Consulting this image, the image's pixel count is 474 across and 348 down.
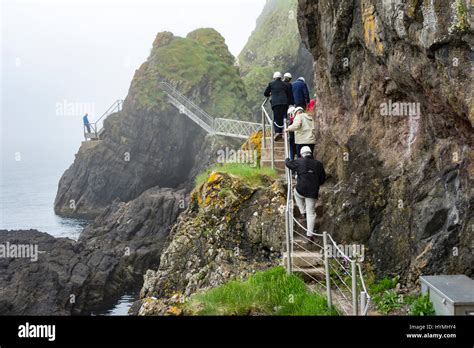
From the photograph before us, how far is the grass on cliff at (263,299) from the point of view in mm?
8930

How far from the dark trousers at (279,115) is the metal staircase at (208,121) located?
1198 inches

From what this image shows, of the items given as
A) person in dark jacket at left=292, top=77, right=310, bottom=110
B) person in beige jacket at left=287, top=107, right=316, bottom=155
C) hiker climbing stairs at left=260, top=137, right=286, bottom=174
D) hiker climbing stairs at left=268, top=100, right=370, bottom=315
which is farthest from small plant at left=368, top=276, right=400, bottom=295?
person in dark jacket at left=292, top=77, right=310, bottom=110

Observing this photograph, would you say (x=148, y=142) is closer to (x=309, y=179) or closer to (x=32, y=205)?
(x=32, y=205)

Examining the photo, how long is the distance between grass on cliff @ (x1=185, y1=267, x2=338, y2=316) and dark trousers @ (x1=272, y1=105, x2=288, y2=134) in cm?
645

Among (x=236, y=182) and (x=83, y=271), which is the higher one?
(x=236, y=182)

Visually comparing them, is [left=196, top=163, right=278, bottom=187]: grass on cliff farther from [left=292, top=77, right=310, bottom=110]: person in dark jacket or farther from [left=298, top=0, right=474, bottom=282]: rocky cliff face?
[left=292, top=77, right=310, bottom=110]: person in dark jacket

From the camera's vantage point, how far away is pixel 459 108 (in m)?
8.26

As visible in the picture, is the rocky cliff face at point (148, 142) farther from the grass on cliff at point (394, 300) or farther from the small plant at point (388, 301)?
the small plant at point (388, 301)

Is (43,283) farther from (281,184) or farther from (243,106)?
(243,106)

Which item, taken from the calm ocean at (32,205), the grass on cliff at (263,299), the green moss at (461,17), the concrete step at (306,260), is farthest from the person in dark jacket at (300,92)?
the calm ocean at (32,205)

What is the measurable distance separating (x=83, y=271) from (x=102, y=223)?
15.3 meters

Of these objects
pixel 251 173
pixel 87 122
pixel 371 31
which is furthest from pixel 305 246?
pixel 87 122

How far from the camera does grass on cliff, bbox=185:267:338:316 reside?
8.93 m
